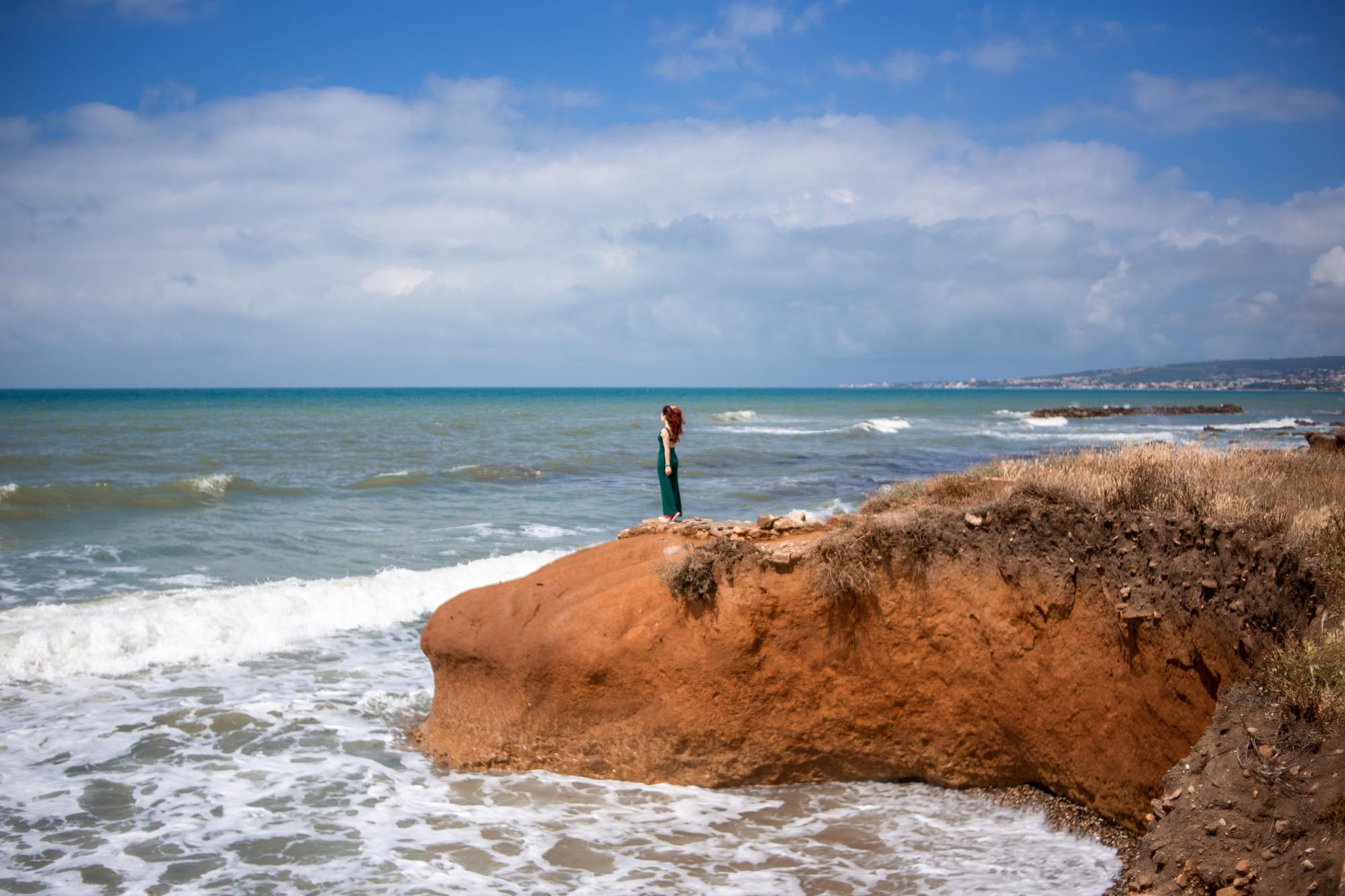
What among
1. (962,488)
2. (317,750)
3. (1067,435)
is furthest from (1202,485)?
(1067,435)

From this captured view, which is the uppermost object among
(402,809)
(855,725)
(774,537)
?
(774,537)

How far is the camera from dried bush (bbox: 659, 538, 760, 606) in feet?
20.4

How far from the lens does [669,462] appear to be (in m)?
9.16

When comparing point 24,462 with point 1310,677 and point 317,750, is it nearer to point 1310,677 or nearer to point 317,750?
point 317,750

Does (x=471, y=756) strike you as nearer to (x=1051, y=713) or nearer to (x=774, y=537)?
(x=774, y=537)

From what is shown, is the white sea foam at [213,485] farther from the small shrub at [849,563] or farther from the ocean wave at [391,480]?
the small shrub at [849,563]

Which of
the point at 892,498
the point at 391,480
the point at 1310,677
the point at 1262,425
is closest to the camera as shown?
the point at 1310,677

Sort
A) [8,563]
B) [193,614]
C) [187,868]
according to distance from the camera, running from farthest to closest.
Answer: [8,563], [193,614], [187,868]

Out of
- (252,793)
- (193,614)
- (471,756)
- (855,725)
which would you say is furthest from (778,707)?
(193,614)

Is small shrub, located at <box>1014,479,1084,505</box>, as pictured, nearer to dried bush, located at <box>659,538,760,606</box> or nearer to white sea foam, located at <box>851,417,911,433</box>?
dried bush, located at <box>659,538,760,606</box>

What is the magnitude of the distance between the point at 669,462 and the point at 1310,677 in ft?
19.1

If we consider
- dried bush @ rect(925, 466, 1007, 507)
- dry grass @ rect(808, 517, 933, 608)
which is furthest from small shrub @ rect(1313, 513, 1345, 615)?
dry grass @ rect(808, 517, 933, 608)

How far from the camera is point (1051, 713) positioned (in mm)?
5777

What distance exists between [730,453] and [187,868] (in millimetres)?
25459
